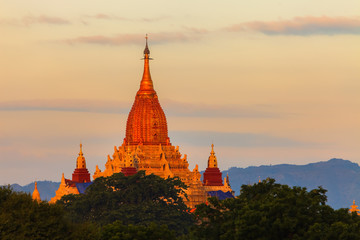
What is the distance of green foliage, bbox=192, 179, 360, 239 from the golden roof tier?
77.9 m

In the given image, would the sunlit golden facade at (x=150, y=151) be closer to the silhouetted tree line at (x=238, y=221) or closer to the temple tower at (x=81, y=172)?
the temple tower at (x=81, y=172)

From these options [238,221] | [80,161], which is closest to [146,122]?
[80,161]

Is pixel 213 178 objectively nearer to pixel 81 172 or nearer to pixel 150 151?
pixel 150 151

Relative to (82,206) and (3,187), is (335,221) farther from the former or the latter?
(82,206)

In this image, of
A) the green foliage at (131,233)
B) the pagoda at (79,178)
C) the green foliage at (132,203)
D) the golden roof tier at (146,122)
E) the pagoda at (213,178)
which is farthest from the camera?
the pagoda at (213,178)

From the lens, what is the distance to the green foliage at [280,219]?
277 ft

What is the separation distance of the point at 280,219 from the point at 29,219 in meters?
17.1

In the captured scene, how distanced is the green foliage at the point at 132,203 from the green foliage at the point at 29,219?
3856 cm

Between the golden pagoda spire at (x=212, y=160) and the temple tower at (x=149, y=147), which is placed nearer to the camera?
the temple tower at (x=149, y=147)

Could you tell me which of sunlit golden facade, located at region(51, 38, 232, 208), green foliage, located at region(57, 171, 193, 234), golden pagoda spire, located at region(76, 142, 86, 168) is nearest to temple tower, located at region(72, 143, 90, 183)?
golden pagoda spire, located at region(76, 142, 86, 168)

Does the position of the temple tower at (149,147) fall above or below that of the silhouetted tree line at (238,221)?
above

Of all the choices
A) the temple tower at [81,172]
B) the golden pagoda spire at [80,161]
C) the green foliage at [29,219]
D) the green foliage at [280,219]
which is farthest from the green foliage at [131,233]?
the golden pagoda spire at [80,161]

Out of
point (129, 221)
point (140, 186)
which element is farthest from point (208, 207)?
point (140, 186)

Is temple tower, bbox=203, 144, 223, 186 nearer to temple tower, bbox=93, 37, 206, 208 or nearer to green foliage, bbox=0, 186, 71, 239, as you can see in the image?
temple tower, bbox=93, 37, 206, 208
